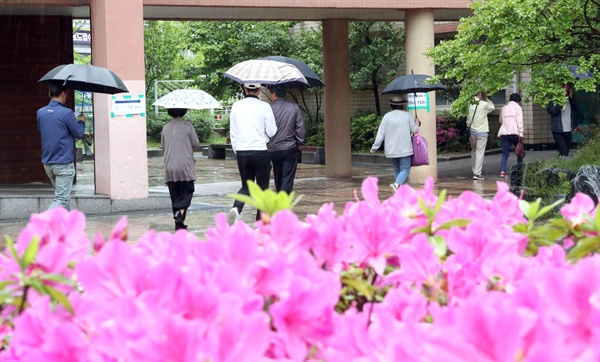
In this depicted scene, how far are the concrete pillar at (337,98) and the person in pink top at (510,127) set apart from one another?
3200 mm

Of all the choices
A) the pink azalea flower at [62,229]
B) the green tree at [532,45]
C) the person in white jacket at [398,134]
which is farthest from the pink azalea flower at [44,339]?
the person in white jacket at [398,134]

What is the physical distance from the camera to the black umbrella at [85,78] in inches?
444

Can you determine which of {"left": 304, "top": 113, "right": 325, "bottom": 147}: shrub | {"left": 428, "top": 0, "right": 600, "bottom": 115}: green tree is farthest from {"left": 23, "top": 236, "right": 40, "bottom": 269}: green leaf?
{"left": 304, "top": 113, "right": 325, "bottom": 147}: shrub

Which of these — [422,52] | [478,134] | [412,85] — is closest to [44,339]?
[412,85]

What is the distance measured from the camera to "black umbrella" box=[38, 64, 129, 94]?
11.3 meters

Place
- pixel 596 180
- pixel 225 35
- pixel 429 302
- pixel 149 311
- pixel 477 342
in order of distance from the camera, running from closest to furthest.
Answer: pixel 477 342 → pixel 149 311 → pixel 429 302 → pixel 596 180 → pixel 225 35

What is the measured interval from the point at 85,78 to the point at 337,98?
883cm

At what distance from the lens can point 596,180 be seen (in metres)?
9.50

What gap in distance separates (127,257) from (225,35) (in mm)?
27729

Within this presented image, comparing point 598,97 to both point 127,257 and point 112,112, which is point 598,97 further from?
point 127,257

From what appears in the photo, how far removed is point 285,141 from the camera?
437 inches

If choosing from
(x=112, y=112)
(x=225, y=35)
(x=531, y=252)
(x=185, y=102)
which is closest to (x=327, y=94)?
(x=112, y=112)

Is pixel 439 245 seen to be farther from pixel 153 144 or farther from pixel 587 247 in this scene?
pixel 153 144

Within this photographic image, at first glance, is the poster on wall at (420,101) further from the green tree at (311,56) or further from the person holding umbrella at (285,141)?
the green tree at (311,56)
